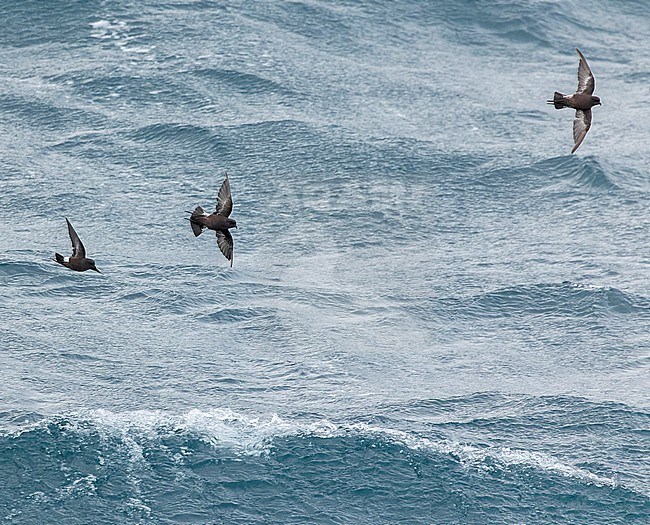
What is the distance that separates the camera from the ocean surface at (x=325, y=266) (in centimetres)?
5244

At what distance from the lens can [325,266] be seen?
2525 inches

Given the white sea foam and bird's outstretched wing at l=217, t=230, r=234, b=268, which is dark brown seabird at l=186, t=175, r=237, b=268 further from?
the white sea foam

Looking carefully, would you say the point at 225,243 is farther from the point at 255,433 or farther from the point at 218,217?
the point at 255,433

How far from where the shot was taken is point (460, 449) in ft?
177

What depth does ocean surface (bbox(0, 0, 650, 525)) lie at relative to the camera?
52438mm

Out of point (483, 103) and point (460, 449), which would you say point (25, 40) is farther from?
point (460, 449)

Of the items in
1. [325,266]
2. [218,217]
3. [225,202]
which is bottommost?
[325,266]

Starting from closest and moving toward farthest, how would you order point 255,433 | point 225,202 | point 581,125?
point 225,202
point 581,125
point 255,433

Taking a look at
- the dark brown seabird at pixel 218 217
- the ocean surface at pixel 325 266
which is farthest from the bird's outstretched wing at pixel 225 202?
the ocean surface at pixel 325 266

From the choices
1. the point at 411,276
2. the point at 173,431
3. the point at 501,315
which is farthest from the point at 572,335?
the point at 173,431

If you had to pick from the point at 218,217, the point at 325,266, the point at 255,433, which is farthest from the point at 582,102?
the point at 325,266

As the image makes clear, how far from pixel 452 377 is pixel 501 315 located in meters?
5.19

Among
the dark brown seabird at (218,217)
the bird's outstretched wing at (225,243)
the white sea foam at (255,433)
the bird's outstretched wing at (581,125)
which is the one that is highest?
the bird's outstretched wing at (581,125)

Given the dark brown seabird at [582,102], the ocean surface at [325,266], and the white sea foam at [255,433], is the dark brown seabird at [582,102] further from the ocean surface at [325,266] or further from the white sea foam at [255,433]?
the white sea foam at [255,433]
